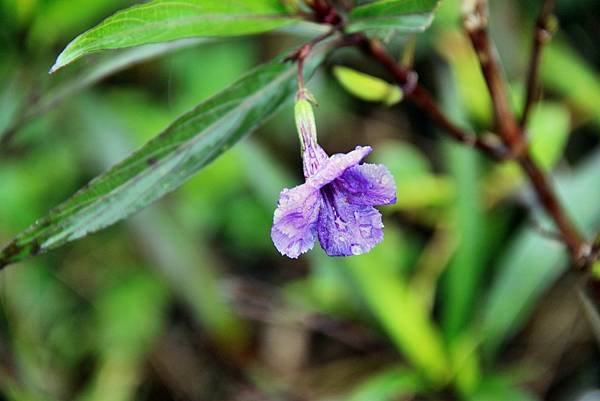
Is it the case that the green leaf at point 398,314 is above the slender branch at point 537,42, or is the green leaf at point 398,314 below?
below

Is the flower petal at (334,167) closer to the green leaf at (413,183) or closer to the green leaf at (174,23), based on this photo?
the green leaf at (174,23)

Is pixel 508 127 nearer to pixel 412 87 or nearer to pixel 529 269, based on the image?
pixel 412 87

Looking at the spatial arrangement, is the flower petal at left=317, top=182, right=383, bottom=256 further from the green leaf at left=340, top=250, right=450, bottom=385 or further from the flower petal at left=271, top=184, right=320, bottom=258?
the green leaf at left=340, top=250, right=450, bottom=385

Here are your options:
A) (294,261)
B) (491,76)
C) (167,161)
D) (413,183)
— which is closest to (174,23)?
(167,161)

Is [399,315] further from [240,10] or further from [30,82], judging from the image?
[30,82]

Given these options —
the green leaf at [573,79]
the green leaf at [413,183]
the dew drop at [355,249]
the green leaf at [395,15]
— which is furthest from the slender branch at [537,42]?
the green leaf at [573,79]

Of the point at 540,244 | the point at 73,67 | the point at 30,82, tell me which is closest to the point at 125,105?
the point at 30,82

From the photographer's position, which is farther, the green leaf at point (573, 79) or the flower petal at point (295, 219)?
the green leaf at point (573, 79)

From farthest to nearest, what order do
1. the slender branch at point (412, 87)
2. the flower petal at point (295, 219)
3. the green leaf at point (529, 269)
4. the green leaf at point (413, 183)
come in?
1. the green leaf at point (413, 183)
2. the green leaf at point (529, 269)
3. the slender branch at point (412, 87)
4. the flower petal at point (295, 219)
